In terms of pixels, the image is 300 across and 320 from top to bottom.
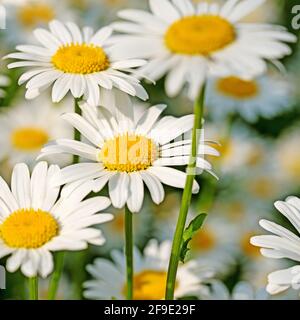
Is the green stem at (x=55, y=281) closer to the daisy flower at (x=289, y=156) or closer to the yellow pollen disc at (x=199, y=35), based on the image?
the yellow pollen disc at (x=199, y=35)

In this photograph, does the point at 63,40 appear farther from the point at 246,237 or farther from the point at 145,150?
the point at 246,237

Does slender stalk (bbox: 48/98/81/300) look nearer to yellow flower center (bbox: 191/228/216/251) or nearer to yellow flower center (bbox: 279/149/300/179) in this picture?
yellow flower center (bbox: 191/228/216/251)

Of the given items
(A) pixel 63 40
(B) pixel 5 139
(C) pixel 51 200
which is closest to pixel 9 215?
(C) pixel 51 200

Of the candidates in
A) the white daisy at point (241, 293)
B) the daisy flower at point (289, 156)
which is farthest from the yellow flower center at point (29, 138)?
the daisy flower at point (289, 156)

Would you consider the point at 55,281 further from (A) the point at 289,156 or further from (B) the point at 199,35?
(A) the point at 289,156

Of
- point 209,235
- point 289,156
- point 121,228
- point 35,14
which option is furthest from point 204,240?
point 35,14

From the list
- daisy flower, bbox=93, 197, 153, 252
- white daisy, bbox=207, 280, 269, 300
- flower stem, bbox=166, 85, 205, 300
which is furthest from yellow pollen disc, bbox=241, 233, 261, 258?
flower stem, bbox=166, 85, 205, 300
